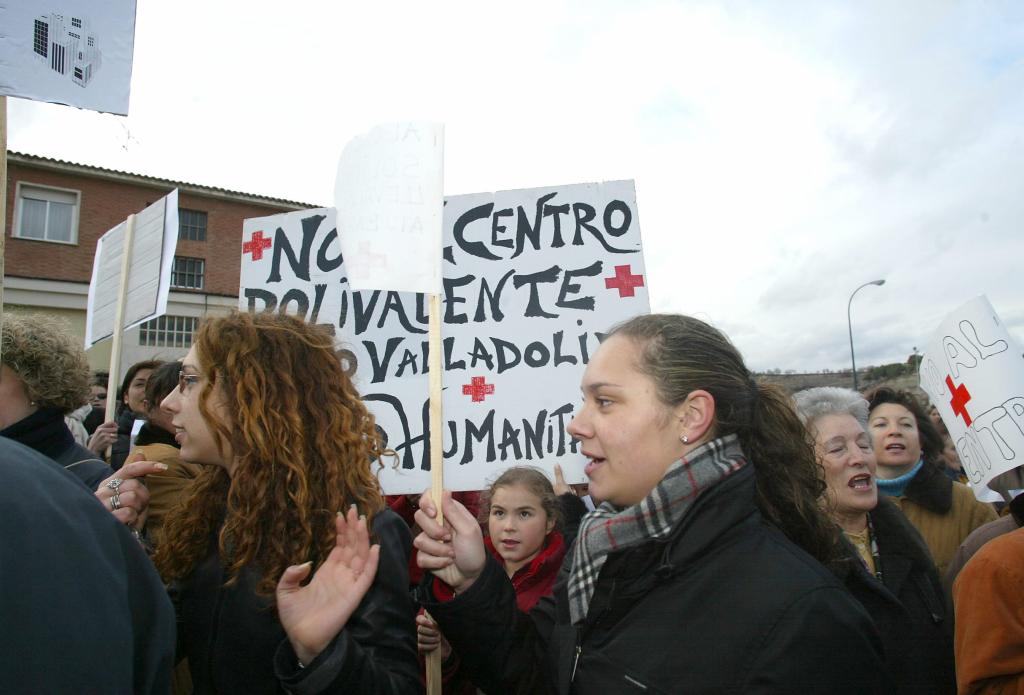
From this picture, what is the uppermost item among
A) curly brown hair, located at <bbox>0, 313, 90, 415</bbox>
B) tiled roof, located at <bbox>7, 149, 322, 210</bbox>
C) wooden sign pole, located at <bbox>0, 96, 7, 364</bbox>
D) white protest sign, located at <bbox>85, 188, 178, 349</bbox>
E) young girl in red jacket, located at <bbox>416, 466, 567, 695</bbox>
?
tiled roof, located at <bbox>7, 149, 322, 210</bbox>

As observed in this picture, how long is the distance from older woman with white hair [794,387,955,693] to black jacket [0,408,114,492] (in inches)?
100

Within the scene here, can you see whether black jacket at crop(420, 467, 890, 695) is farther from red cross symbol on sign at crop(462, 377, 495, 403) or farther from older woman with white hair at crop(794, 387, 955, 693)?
red cross symbol on sign at crop(462, 377, 495, 403)

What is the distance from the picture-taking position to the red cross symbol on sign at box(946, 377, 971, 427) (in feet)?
8.46

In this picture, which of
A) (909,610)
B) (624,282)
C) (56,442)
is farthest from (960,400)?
(56,442)

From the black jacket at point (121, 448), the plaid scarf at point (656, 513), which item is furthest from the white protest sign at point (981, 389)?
the black jacket at point (121, 448)

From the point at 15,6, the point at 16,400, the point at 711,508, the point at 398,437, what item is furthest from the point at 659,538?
the point at 16,400

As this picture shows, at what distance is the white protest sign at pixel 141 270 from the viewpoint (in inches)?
141

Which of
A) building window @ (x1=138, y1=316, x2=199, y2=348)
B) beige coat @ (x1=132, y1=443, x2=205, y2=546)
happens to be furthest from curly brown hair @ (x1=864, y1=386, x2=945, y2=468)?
building window @ (x1=138, y1=316, x2=199, y2=348)

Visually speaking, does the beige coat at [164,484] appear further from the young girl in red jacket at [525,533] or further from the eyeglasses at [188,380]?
the young girl in red jacket at [525,533]

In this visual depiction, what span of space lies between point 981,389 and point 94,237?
93.2 ft

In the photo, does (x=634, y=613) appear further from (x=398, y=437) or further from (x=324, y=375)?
(x=398, y=437)

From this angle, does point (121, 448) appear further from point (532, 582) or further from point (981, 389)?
point (981, 389)

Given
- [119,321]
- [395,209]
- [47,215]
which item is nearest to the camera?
[395,209]

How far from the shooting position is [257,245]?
346 cm
